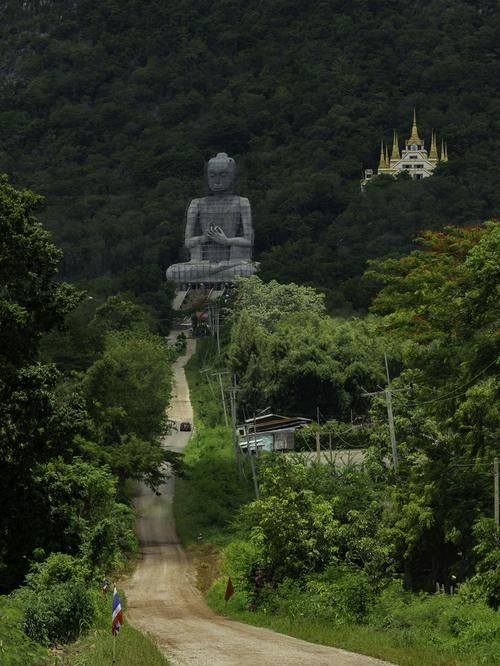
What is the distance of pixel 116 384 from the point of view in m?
Answer: 58.8

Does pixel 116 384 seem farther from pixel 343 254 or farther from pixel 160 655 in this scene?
pixel 343 254

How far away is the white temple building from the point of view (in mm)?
168250

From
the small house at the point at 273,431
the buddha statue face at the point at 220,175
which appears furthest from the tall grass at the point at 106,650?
the buddha statue face at the point at 220,175

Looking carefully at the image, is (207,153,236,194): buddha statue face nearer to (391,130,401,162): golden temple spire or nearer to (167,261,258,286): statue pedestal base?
(167,261,258,286): statue pedestal base

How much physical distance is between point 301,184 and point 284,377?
88.0m

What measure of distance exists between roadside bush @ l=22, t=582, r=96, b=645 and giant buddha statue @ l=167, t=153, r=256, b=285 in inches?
3573

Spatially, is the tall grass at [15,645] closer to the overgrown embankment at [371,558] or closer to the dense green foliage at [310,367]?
the overgrown embankment at [371,558]

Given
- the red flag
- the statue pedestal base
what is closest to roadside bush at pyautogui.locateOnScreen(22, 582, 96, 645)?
the red flag

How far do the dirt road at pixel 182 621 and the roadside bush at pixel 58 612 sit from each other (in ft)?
4.59

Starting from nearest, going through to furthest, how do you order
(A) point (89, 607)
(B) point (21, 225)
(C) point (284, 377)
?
(A) point (89, 607)
(B) point (21, 225)
(C) point (284, 377)

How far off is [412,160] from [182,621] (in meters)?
133

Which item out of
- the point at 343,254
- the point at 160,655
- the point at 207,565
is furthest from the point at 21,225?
the point at 343,254

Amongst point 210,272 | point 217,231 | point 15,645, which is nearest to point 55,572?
point 15,645

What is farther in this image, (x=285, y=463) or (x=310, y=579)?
(x=285, y=463)
